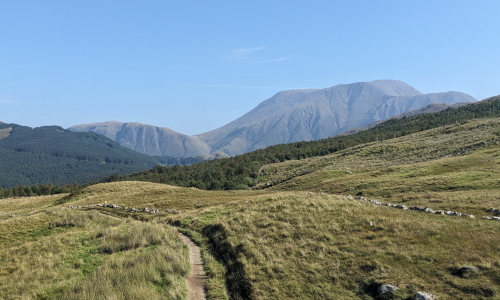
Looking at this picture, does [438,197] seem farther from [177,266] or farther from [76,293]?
[76,293]

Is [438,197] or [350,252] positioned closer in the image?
[350,252]

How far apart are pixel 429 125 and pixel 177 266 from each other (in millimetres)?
187601

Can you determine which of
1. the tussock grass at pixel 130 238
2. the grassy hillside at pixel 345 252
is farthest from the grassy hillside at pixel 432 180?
the tussock grass at pixel 130 238

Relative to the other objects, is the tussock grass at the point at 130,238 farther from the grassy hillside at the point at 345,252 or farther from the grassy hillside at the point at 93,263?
the grassy hillside at the point at 345,252

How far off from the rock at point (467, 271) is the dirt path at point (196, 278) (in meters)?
11.8

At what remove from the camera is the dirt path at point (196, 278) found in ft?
50.0

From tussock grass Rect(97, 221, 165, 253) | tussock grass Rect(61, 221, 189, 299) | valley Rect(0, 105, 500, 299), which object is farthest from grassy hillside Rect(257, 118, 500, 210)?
tussock grass Rect(97, 221, 165, 253)

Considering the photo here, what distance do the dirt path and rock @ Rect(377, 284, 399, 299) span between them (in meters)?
7.96

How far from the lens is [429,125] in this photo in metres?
174

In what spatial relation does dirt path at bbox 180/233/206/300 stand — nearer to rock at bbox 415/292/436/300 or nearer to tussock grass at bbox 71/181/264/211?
rock at bbox 415/292/436/300

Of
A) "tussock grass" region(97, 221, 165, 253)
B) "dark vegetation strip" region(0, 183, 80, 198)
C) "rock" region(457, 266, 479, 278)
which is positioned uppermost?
"dark vegetation strip" region(0, 183, 80, 198)

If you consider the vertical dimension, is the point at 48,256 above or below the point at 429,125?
below

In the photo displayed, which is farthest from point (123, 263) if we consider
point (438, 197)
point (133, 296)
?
point (438, 197)

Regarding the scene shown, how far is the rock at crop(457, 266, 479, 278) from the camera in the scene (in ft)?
46.3
